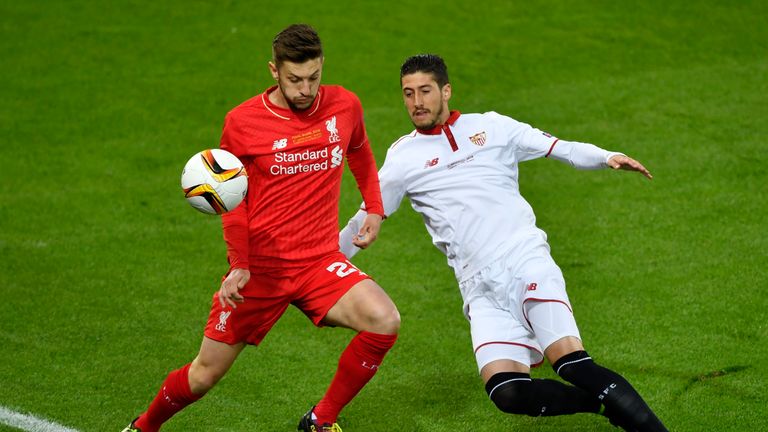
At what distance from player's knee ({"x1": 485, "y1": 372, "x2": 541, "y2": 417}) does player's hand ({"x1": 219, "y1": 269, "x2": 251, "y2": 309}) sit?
145cm

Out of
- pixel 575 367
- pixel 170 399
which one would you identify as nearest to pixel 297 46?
pixel 170 399

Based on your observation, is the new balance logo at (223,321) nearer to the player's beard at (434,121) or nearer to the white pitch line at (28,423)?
the white pitch line at (28,423)

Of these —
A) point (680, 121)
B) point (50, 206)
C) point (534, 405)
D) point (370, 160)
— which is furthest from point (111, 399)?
point (680, 121)

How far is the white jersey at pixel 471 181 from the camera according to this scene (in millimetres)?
6148

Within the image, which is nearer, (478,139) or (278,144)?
(278,144)

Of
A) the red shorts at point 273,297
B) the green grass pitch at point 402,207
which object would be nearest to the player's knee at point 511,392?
the green grass pitch at point 402,207

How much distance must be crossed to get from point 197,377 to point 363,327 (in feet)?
3.23

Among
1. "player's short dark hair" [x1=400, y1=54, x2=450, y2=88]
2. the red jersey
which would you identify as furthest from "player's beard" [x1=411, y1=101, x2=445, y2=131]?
the red jersey

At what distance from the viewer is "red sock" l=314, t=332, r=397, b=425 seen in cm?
598

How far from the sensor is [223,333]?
5.98 meters

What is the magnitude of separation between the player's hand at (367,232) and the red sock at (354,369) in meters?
0.52

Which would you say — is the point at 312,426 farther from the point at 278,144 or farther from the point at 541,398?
the point at 278,144

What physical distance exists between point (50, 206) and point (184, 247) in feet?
5.25

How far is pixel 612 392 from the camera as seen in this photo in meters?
5.39
